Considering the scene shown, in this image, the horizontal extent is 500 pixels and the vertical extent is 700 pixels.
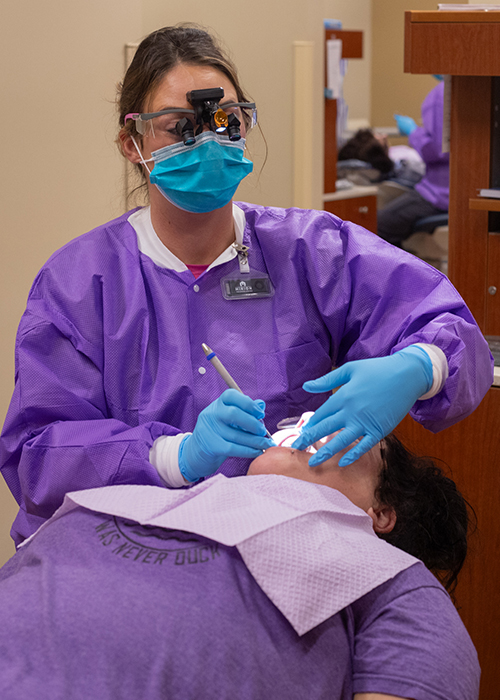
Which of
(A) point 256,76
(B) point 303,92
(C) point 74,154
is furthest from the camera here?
(B) point 303,92

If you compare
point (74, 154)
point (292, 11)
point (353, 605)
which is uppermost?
point (292, 11)

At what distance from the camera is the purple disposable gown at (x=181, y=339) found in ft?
4.51

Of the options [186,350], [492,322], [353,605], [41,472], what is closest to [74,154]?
[186,350]

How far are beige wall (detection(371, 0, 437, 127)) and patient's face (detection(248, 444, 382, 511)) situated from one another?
572 centimetres

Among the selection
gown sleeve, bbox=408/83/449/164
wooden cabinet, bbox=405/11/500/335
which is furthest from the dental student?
gown sleeve, bbox=408/83/449/164

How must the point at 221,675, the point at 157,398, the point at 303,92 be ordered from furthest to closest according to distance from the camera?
the point at 303,92
the point at 157,398
the point at 221,675

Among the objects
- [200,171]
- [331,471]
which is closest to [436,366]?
[331,471]

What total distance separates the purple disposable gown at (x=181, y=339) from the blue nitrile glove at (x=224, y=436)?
0.23 feet

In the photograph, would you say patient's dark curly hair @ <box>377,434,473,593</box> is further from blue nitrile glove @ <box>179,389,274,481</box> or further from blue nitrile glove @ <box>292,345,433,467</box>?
blue nitrile glove @ <box>179,389,274,481</box>

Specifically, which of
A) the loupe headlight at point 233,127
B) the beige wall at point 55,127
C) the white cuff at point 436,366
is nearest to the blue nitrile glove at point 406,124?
the beige wall at point 55,127

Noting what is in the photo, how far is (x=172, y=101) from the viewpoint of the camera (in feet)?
4.95

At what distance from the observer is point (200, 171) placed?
149 cm

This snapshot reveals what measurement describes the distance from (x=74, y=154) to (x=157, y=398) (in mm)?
1070

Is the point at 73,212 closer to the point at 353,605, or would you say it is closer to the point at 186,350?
the point at 186,350
